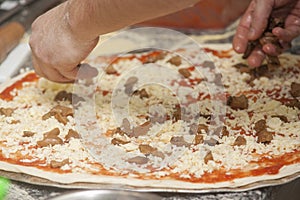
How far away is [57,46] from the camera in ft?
5.32

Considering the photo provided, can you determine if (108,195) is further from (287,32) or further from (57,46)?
(287,32)

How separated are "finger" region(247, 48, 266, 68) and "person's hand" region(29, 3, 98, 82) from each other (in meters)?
0.65

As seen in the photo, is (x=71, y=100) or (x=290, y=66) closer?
(x=71, y=100)

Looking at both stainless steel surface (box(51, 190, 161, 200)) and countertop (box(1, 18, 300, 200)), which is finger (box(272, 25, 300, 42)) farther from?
stainless steel surface (box(51, 190, 161, 200))

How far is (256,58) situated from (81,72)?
64 cm

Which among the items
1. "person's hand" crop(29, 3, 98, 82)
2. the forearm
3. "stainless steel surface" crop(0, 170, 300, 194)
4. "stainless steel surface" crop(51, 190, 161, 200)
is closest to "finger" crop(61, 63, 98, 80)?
"person's hand" crop(29, 3, 98, 82)

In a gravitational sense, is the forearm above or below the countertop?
above

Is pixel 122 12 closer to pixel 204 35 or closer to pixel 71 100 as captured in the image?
pixel 71 100

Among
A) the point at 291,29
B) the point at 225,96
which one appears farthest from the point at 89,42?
the point at 291,29

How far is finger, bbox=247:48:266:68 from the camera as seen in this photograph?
203cm

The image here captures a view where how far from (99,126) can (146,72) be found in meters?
0.41

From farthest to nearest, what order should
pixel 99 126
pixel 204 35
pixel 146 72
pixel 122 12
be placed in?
pixel 204 35 < pixel 146 72 < pixel 99 126 < pixel 122 12

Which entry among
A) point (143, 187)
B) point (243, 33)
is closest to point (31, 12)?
point (243, 33)

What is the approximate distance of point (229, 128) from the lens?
169 cm
